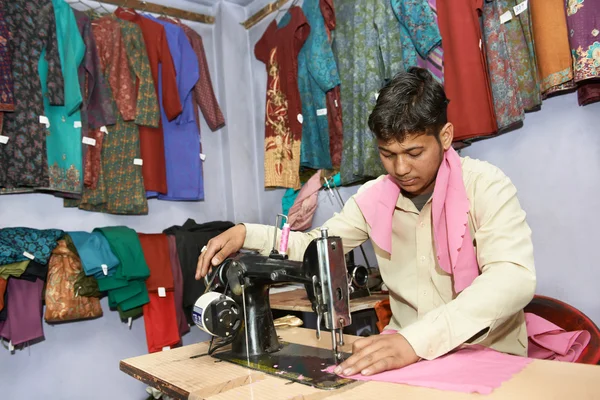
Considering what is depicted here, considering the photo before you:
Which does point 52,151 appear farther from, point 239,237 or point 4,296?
point 239,237

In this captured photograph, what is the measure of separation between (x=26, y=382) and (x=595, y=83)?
12.8ft

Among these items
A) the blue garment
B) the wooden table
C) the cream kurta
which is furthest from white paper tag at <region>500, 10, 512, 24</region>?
the blue garment

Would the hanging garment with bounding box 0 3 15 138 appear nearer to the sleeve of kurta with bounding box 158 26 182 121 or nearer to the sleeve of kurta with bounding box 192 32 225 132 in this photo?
the sleeve of kurta with bounding box 158 26 182 121

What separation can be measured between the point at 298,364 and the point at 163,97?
10.4ft

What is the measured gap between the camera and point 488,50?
2695 millimetres

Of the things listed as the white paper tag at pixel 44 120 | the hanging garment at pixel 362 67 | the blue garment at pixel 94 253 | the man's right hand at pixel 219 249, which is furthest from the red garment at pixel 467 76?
the white paper tag at pixel 44 120

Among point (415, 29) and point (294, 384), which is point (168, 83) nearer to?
point (415, 29)

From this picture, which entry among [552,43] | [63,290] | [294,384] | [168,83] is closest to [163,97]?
[168,83]

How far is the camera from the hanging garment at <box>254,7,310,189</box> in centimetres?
379

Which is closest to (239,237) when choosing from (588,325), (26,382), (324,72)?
(588,325)

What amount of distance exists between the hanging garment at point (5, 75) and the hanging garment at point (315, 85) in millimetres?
1906

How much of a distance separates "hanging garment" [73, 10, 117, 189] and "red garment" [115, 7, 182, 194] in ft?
1.11

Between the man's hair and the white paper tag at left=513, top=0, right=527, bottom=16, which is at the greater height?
the white paper tag at left=513, top=0, right=527, bottom=16

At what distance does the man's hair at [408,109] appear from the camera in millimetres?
1455
